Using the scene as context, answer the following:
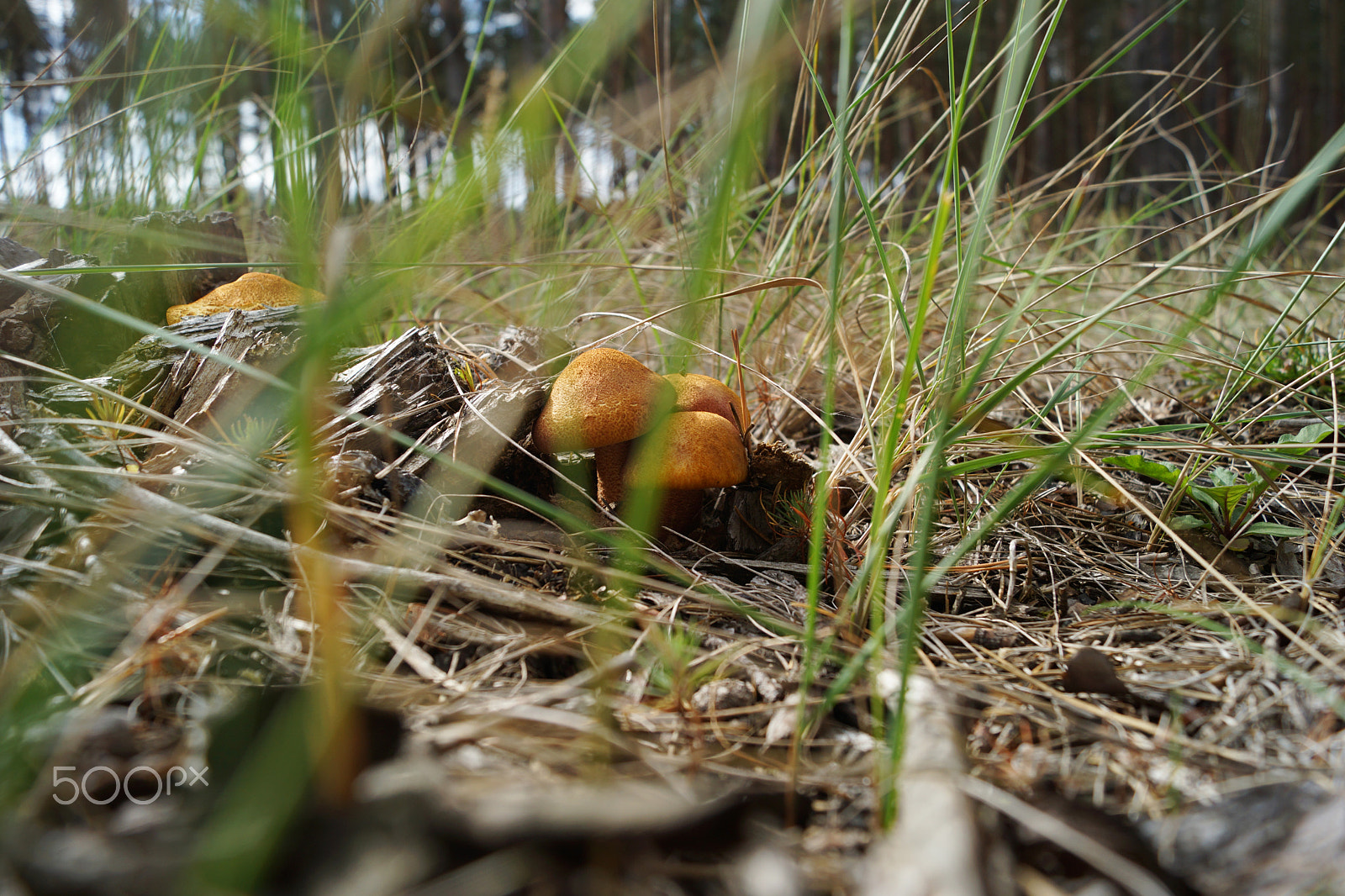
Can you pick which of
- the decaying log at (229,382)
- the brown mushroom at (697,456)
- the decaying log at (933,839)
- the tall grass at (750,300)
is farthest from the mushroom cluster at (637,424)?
the decaying log at (933,839)

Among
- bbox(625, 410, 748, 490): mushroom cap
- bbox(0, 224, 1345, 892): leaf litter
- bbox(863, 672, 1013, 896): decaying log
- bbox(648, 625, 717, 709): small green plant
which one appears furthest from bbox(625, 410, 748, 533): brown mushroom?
bbox(863, 672, 1013, 896): decaying log

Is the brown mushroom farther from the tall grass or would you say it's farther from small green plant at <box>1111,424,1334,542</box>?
small green plant at <box>1111,424,1334,542</box>

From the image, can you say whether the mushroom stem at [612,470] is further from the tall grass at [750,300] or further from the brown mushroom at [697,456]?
the tall grass at [750,300]

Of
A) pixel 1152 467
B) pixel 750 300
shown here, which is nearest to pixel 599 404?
pixel 1152 467

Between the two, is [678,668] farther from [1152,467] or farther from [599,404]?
[1152,467]

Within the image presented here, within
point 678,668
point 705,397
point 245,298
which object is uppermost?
point 245,298
